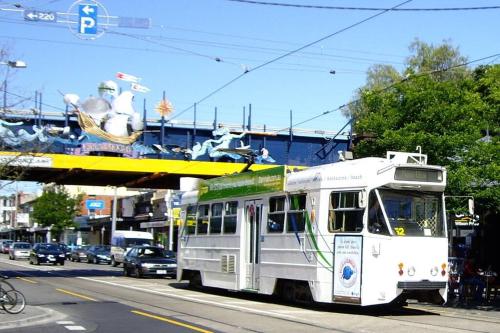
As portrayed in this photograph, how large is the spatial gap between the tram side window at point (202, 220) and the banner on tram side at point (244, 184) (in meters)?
0.33

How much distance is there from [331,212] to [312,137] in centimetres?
2054

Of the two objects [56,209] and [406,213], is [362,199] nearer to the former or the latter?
[406,213]

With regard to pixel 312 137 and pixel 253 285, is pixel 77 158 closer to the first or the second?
pixel 312 137

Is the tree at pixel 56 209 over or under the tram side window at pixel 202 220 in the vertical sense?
over

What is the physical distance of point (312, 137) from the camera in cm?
3722

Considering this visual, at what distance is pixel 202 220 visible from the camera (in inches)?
943

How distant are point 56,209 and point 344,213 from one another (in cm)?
7336

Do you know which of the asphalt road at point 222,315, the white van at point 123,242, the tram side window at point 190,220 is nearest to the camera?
the asphalt road at point 222,315

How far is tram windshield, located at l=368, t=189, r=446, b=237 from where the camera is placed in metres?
15.9

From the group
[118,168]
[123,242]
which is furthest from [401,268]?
[123,242]

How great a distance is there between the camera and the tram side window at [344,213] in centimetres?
1612

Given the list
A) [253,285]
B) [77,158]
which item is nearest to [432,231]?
[253,285]

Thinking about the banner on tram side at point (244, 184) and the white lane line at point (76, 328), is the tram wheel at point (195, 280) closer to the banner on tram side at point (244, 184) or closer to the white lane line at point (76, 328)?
the banner on tram side at point (244, 184)

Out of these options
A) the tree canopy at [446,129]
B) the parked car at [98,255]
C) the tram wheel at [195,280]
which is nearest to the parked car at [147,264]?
the tram wheel at [195,280]
